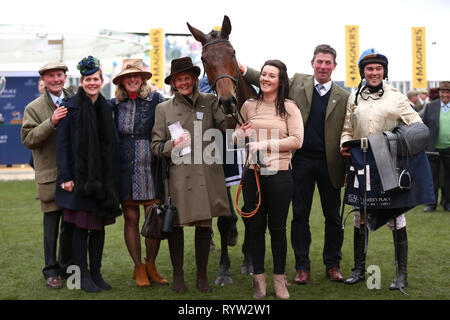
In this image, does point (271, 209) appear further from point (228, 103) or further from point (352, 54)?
point (352, 54)

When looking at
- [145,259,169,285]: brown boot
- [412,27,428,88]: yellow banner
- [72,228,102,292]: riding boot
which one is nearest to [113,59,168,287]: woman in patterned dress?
[145,259,169,285]: brown boot

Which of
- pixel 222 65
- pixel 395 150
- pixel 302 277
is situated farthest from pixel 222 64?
pixel 302 277

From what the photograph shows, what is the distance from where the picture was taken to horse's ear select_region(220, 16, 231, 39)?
4.63m

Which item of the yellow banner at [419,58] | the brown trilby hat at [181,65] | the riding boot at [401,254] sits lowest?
the riding boot at [401,254]

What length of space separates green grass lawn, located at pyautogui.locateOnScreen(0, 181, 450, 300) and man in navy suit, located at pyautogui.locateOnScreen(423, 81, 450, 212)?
3.55ft

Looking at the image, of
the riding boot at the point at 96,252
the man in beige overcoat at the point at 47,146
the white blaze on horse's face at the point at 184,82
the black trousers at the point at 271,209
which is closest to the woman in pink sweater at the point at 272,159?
the black trousers at the point at 271,209

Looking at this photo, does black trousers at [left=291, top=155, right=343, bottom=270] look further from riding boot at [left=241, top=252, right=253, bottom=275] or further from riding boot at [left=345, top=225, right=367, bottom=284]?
riding boot at [left=241, top=252, right=253, bottom=275]

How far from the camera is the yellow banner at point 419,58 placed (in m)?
19.2

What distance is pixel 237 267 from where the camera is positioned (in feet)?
19.7

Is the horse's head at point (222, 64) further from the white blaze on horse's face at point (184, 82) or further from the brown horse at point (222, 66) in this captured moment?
the white blaze on horse's face at point (184, 82)

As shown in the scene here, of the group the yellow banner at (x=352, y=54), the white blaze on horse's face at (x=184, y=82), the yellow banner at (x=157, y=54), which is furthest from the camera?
the yellow banner at (x=157, y=54)

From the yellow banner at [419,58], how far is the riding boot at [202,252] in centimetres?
1602

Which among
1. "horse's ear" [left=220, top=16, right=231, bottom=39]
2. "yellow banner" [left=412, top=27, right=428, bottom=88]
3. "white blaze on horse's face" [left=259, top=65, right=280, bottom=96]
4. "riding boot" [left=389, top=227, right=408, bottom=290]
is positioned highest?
"yellow banner" [left=412, top=27, right=428, bottom=88]

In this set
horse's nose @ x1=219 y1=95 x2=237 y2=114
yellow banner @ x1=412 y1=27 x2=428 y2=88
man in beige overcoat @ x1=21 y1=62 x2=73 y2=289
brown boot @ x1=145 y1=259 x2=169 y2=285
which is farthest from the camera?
yellow banner @ x1=412 y1=27 x2=428 y2=88
